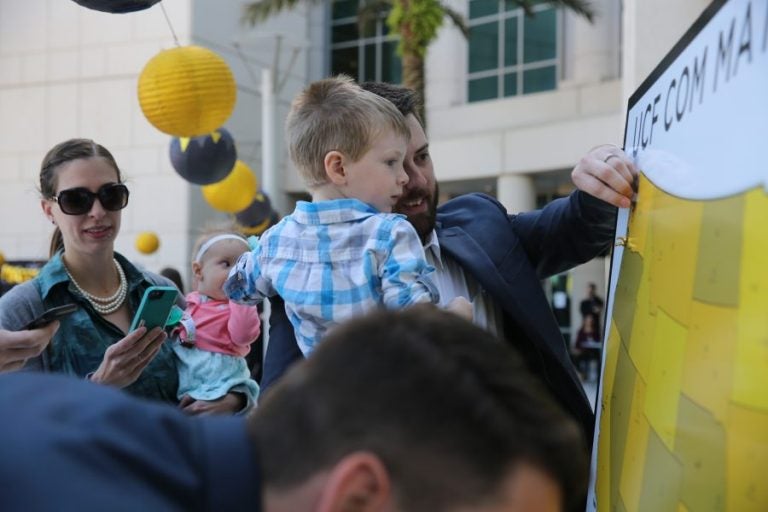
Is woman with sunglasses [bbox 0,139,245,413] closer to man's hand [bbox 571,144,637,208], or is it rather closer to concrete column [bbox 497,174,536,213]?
man's hand [bbox 571,144,637,208]

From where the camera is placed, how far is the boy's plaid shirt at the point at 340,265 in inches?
72.7

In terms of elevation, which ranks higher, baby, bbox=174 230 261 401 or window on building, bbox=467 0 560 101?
window on building, bbox=467 0 560 101

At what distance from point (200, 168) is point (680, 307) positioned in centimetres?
696

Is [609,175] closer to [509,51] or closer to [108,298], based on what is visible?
[108,298]

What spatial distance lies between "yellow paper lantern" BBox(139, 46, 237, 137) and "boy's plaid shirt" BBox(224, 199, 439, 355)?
499 centimetres

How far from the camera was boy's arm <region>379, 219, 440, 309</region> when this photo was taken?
1.81 metres

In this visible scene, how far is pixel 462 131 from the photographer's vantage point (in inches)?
768

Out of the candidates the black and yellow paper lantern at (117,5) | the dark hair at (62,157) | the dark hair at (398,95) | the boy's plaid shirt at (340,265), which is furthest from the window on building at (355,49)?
the boy's plaid shirt at (340,265)

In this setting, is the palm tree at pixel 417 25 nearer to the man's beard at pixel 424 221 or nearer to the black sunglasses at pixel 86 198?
the black sunglasses at pixel 86 198

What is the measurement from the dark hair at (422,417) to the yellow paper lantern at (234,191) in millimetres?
8896

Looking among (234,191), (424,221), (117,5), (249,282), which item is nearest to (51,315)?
(249,282)

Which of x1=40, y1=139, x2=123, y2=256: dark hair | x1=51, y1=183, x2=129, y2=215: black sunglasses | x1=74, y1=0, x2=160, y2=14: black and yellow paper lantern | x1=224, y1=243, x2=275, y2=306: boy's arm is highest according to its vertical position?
x1=74, y1=0, x2=160, y2=14: black and yellow paper lantern

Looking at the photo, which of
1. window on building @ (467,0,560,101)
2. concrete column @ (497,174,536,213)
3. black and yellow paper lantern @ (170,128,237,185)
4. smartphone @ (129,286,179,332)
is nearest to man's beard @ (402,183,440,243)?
smartphone @ (129,286,179,332)

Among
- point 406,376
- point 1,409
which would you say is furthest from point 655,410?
point 1,409
